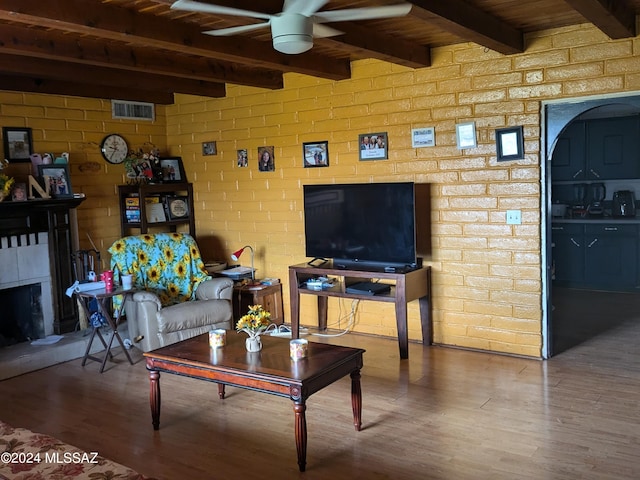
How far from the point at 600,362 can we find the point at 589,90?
198 cm

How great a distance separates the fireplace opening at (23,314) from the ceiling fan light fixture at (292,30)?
3.52 m

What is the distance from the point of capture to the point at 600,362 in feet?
14.9

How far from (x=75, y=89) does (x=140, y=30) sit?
2.32 metres

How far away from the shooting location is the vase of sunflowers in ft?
11.3

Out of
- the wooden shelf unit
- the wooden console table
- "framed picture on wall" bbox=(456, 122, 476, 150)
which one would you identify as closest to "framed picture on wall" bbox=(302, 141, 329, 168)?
the wooden console table

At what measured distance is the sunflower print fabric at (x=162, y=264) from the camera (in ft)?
17.3

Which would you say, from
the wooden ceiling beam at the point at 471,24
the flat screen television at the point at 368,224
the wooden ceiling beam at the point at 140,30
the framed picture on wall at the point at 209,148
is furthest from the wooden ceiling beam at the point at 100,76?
the wooden ceiling beam at the point at 471,24

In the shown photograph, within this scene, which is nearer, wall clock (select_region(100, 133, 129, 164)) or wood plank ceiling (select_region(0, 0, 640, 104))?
wood plank ceiling (select_region(0, 0, 640, 104))

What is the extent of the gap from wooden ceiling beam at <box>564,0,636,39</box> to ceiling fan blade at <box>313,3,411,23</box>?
972 mm

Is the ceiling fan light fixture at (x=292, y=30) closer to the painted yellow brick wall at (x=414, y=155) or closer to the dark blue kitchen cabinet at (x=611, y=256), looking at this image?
the painted yellow brick wall at (x=414, y=155)

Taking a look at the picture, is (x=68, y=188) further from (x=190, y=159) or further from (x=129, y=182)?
(x=190, y=159)

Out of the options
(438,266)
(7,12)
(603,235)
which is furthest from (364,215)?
(603,235)

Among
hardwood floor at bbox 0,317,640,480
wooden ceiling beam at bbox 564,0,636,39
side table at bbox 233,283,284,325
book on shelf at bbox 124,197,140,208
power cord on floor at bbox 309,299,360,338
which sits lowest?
hardwood floor at bbox 0,317,640,480

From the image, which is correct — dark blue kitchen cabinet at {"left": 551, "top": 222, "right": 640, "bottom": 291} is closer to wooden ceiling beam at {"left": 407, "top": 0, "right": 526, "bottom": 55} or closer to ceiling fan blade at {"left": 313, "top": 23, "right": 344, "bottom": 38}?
wooden ceiling beam at {"left": 407, "top": 0, "right": 526, "bottom": 55}
